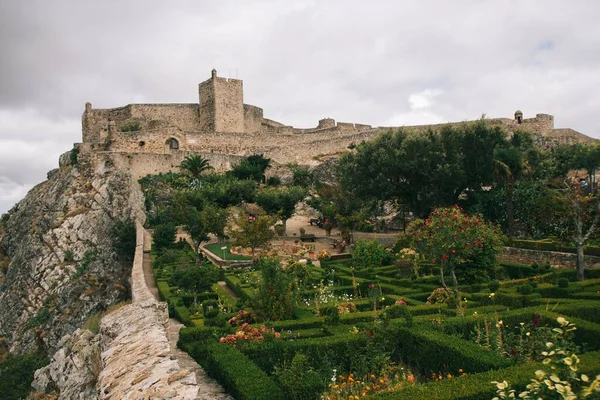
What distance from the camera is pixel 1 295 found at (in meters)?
31.8

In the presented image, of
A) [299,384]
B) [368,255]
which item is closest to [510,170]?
[368,255]

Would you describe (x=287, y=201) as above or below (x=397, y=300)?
above

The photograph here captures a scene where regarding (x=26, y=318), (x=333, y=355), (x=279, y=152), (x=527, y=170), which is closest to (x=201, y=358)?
(x=333, y=355)

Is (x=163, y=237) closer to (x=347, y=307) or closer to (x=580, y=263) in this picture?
(x=347, y=307)

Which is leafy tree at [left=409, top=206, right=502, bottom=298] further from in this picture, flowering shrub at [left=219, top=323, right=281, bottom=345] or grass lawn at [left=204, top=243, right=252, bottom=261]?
grass lawn at [left=204, top=243, right=252, bottom=261]

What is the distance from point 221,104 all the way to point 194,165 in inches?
412

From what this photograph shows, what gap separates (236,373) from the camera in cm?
733

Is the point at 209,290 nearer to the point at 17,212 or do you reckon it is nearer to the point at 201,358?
the point at 201,358

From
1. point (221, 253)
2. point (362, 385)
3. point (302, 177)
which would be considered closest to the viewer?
point (362, 385)

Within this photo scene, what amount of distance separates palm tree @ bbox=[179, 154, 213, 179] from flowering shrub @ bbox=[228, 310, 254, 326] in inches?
1066

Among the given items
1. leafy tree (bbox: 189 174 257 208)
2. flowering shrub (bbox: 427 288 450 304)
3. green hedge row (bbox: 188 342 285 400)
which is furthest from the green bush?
flowering shrub (bbox: 427 288 450 304)

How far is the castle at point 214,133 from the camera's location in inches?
1601

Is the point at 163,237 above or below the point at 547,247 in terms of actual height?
above

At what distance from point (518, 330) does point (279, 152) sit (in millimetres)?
35839
